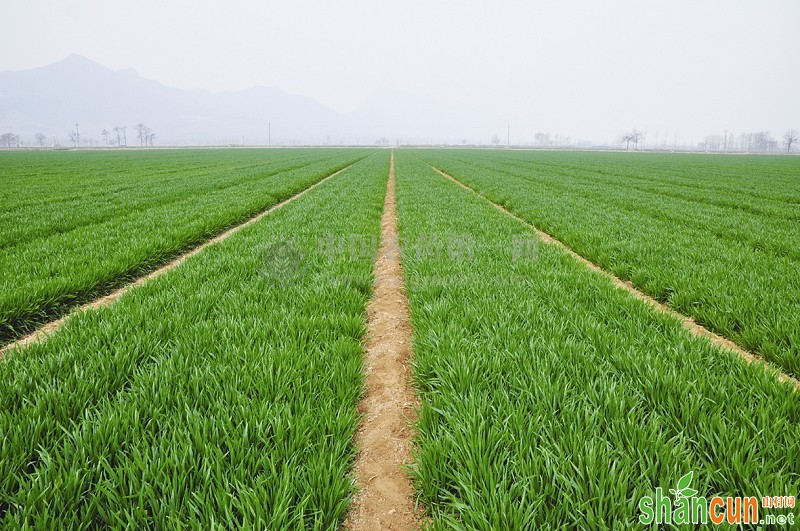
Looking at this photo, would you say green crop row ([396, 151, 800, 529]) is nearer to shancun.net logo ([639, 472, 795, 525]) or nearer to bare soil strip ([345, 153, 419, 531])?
shancun.net logo ([639, 472, 795, 525])

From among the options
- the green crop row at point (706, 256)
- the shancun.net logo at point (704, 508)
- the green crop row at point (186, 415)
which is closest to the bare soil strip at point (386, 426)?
the green crop row at point (186, 415)

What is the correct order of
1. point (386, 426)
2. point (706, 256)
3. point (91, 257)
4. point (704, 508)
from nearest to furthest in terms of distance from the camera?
1. point (704, 508)
2. point (386, 426)
3. point (91, 257)
4. point (706, 256)

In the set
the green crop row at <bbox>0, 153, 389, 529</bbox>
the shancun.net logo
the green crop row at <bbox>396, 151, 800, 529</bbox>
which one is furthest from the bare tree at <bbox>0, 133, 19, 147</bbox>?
the shancun.net logo

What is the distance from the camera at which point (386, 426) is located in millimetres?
2789

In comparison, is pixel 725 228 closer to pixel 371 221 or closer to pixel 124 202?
pixel 371 221

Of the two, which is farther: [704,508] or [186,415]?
[186,415]

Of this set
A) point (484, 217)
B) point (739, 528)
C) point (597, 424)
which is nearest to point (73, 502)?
point (597, 424)

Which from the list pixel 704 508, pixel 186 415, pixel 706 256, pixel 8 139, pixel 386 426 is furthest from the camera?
pixel 8 139

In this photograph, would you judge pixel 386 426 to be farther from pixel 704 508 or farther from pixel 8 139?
pixel 8 139

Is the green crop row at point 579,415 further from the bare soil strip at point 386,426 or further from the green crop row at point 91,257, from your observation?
A: the green crop row at point 91,257

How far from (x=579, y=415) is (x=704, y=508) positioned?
2.32ft

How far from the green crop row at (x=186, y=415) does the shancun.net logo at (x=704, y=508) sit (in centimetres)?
159

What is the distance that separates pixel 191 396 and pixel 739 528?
10.9ft

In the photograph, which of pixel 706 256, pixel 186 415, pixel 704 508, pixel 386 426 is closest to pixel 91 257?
pixel 186 415
